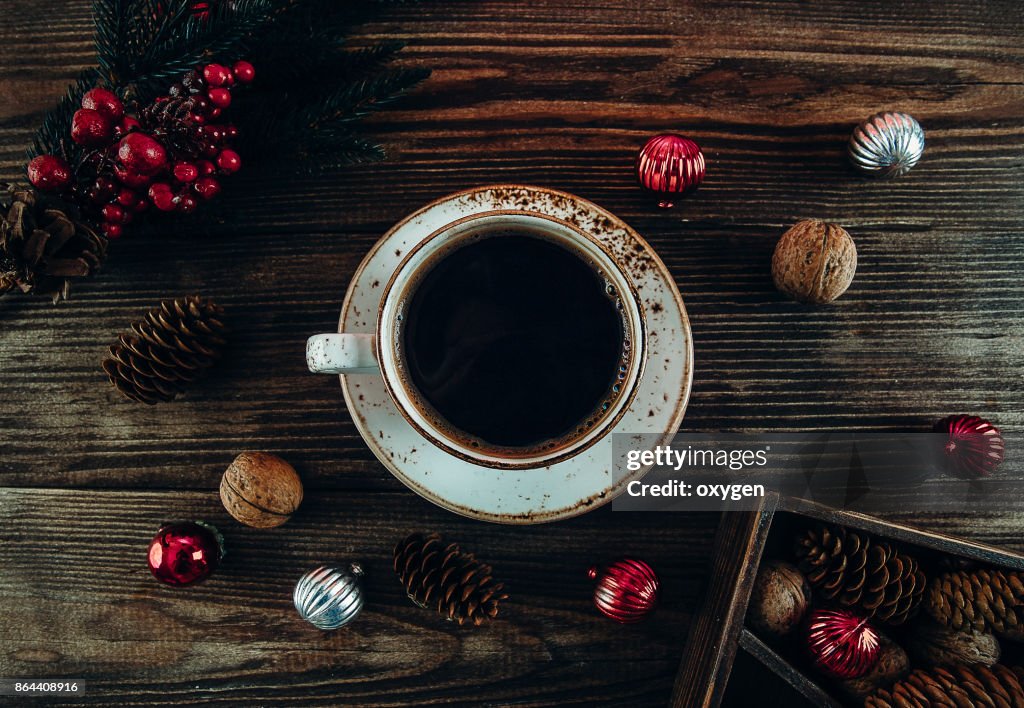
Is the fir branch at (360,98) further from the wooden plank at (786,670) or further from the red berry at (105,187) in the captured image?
the wooden plank at (786,670)

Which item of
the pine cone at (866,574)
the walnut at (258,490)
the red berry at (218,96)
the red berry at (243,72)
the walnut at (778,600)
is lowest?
the walnut at (258,490)

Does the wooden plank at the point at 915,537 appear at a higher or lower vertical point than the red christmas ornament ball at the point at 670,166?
lower

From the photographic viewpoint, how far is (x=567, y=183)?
2.49 ft

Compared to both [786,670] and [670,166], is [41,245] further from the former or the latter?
[786,670]

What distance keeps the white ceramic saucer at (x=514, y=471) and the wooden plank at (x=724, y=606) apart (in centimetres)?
13

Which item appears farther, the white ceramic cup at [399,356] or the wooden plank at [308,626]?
the wooden plank at [308,626]

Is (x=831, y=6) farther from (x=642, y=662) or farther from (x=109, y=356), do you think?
(x=109, y=356)

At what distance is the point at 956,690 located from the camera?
0.60 metres

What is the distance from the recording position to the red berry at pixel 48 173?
618mm

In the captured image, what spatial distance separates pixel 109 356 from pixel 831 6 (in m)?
1.04

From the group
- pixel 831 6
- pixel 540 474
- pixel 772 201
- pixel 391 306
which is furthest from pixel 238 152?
pixel 831 6

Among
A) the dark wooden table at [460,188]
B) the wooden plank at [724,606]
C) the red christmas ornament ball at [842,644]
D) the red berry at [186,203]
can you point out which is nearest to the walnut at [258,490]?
the dark wooden table at [460,188]

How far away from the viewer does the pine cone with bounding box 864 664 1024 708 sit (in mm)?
591

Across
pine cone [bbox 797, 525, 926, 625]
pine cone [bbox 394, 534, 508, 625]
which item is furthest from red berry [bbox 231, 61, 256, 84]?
pine cone [bbox 797, 525, 926, 625]
